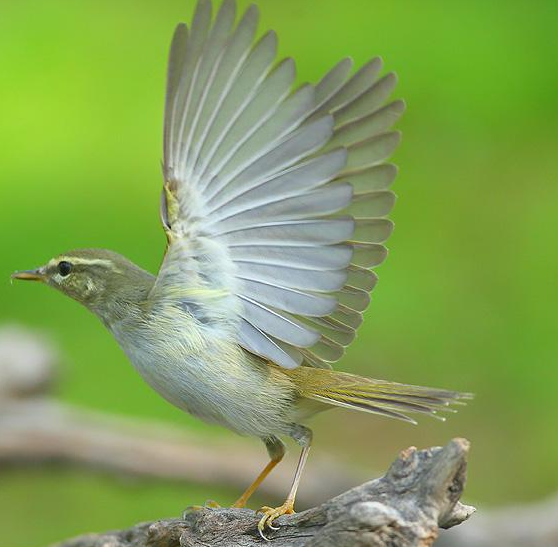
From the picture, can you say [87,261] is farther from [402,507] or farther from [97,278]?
[402,507]

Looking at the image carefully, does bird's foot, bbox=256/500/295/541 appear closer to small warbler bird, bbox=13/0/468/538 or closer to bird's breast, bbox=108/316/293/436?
small warbler bird, bbox=13/0/468/538

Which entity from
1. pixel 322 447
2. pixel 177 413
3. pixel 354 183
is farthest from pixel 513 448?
pixel 354 183

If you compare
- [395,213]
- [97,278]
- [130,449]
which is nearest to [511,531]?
[130,449]

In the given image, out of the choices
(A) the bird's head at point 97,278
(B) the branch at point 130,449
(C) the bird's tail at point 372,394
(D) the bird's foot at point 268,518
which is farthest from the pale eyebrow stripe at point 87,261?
(B) the branch at point 130,449

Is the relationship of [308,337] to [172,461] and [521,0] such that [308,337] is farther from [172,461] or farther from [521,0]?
[521,0]

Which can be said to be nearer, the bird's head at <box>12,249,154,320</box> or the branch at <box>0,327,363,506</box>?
the bird's head at <box>12,249,154,320</box>

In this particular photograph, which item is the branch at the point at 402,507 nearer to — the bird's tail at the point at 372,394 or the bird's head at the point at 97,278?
the bird's tail at the point at 372,394

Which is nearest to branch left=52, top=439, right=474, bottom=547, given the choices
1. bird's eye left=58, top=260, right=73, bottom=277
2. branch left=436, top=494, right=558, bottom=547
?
bird's eye left=58, top=260, right=73, bottom=277
